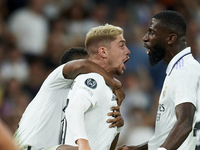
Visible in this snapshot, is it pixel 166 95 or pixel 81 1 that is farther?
pixel 81 1

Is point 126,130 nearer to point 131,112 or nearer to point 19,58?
point 131,112

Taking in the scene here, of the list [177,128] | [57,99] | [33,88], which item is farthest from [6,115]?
[177,128]

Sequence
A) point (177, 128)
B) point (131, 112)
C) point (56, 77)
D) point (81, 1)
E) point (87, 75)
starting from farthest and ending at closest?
point (81, 1) → point (131, 112) → point (56, 77) → point (87, 75) → point (177, 128)

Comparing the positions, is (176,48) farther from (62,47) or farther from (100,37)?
(62,47)

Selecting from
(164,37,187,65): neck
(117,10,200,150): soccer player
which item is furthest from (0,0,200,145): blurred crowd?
(164,37,187,65): neck

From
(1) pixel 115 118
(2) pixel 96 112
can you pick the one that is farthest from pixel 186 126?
(2) pixel 96 112

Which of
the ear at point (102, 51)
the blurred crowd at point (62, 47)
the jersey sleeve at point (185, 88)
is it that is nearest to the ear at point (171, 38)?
the jersey sleeve at point (185, 88)

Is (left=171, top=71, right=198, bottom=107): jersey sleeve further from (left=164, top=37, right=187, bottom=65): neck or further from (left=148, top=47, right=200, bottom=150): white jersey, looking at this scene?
(left=164, top=37, right=187, bottom=65): neck

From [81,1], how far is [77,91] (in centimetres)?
542

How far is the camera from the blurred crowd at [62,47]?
613cm

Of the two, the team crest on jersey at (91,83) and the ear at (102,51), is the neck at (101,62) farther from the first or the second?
the team crest on jersey at (91,83)

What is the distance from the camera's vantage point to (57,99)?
3.22 m

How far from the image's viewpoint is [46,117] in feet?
10.4

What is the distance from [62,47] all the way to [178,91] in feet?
14.4
